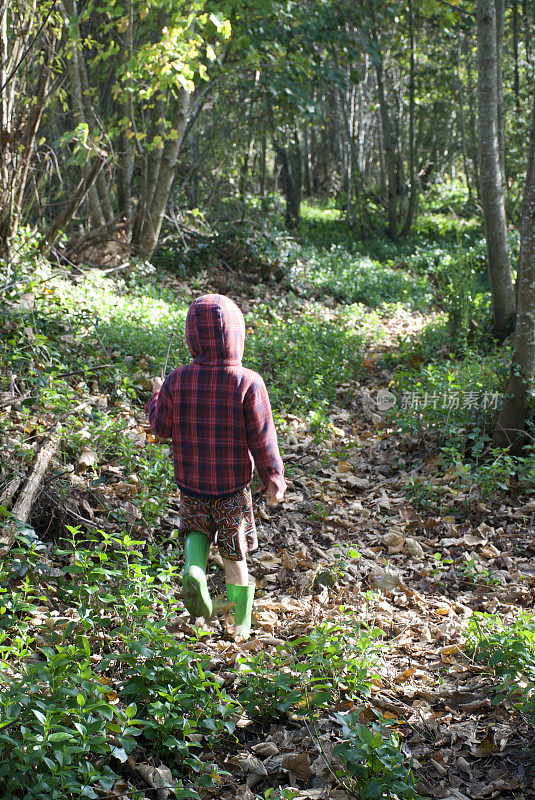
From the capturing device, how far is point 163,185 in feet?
35.1

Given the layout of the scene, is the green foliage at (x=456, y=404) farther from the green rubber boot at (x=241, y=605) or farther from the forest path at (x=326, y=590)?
the green rubber boot at (x=241, y=605)

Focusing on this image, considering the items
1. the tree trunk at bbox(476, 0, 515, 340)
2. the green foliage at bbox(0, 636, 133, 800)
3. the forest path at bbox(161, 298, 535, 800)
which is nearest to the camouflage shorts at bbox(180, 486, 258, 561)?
the forest path at bbox(161, 298, 535, 800)

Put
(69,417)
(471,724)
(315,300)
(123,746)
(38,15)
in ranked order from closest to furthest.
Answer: (123,746) → (471,724) → (69,417) → (38,15) → (315,300)

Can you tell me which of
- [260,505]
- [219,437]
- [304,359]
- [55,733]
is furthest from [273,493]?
[304,359]

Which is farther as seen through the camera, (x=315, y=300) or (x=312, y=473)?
(x=315, y=300)

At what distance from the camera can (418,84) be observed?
72.1ft

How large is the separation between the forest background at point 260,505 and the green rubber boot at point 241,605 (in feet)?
0.39

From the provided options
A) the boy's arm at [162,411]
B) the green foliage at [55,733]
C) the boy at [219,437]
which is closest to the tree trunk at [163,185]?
the boy's arm at [162,411]

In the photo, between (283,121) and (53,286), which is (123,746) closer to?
(53,286)

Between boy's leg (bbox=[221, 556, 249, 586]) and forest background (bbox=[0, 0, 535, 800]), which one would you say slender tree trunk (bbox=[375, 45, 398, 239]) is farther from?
boy's leg (bbox=[221, 556, 249, 586])

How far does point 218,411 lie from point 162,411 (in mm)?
349

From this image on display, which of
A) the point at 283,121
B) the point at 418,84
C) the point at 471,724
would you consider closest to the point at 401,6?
the point at 283,121

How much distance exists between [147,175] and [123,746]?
10011 millimetres

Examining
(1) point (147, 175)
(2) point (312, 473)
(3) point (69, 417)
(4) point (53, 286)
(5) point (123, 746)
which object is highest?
(1) point (147, 175)
